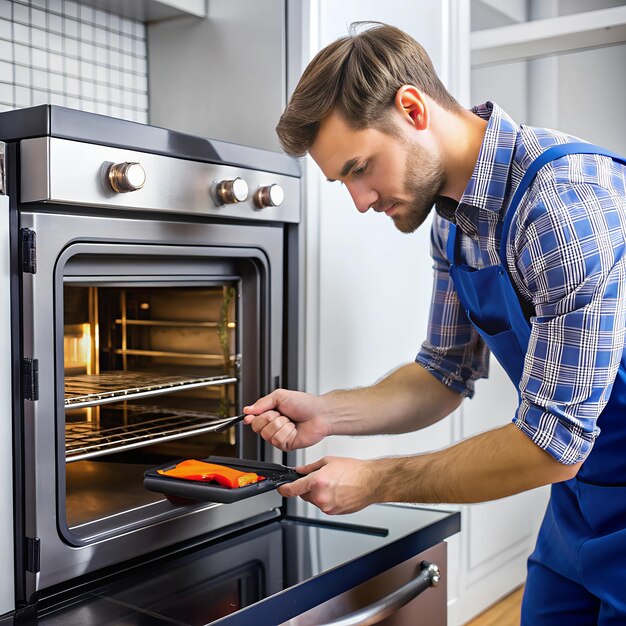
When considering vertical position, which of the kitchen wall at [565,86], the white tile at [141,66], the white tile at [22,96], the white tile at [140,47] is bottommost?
the white tile at [22,96]

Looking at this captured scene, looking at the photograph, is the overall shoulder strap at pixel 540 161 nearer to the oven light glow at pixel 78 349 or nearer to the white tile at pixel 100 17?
the oven light glow at pixel 78 349

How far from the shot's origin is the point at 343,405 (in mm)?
1464

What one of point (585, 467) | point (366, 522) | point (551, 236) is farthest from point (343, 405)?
point (551, 236)

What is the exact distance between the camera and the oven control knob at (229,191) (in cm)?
131

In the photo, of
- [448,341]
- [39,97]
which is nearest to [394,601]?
[448,341]

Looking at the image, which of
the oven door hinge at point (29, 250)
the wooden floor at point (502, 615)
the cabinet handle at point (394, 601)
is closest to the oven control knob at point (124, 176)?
the oven door hinge at point (29, 250)

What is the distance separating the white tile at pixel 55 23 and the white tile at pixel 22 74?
Result: 0.11 m

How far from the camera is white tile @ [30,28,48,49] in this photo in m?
1.63

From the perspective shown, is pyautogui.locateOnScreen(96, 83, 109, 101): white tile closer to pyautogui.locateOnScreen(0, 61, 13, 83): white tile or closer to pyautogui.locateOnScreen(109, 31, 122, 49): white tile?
pyautogui.locateOnScreen(109, 31, 122, 49): white tile

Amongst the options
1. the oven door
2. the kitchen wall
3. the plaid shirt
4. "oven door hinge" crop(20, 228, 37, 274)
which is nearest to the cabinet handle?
the oven door

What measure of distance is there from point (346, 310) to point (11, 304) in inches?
30.8

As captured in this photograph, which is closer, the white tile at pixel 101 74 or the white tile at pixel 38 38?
the white tile at pixel 38 38

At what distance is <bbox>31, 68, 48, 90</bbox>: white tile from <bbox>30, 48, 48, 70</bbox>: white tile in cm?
1

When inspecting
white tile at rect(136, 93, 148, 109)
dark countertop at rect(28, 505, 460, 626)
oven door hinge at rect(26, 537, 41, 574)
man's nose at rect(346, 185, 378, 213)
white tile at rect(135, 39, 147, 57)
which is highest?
white tile at rect(135, 39, 147, 57)
